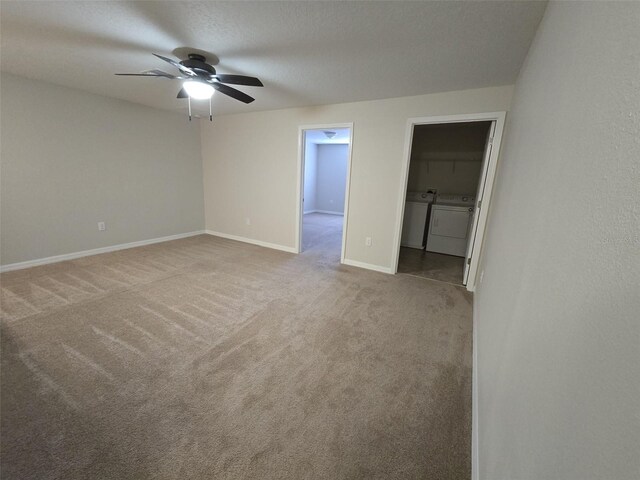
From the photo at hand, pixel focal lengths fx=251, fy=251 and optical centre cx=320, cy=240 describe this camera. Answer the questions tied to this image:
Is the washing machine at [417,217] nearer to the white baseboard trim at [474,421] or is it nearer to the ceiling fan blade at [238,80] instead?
the white baseboard trim at [474,421]

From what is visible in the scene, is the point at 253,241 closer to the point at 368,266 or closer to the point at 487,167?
the point at 368,266

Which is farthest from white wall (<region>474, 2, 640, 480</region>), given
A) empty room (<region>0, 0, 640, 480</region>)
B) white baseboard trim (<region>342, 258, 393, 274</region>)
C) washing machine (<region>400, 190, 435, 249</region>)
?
washing machine (<region>400, 190, 435, 249</region>)

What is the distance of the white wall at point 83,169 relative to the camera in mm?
3049

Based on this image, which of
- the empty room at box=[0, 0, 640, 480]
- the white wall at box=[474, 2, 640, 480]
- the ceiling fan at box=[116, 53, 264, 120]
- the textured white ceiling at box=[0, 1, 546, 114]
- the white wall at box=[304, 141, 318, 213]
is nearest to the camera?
the white wall at box=[474, 2, 640, 480]

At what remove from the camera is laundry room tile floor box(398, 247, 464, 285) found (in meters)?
3.48

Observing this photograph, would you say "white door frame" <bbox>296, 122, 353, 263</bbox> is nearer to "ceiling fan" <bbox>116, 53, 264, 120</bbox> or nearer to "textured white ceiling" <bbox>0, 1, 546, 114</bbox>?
"textured white ceiling" <bbox>0, 1, 546, 114</bbox>

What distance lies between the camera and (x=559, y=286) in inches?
25.8

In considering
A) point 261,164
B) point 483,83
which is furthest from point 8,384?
point 483,83

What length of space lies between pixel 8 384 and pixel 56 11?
7.97ft

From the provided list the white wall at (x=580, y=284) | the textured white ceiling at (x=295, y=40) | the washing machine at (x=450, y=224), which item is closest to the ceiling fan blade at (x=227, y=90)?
the textured white ceiling at (x=295, y=40)

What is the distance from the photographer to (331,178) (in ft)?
27.3

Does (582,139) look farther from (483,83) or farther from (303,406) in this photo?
(483,83)

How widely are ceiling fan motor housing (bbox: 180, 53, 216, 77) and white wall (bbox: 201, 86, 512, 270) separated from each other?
1823mm

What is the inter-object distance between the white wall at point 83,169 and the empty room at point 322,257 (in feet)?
0.10
